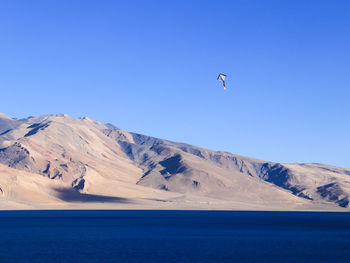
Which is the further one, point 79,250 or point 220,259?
point 79,250

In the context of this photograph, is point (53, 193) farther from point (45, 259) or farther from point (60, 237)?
point (45, 259)

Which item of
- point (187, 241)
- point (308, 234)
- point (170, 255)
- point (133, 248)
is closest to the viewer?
point (170, 255)

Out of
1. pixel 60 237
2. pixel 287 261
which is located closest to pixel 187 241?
pixel 60 237

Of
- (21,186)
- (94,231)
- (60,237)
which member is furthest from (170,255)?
(21,186)

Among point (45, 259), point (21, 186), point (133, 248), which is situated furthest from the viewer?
point (21, 186)

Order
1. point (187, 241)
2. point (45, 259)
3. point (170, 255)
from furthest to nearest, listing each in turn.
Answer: point (187, 241), point (170, 255), point (45, 259)

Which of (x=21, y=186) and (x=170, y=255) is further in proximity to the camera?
(x=21, y=186)

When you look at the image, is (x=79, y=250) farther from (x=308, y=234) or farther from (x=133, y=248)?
(x=308, y=234)

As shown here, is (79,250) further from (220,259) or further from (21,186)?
(21,186)

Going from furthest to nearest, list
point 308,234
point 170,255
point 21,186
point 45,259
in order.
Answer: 1. point 21,186
2. point 308,234
3. point 170,255
4. point 45,259
